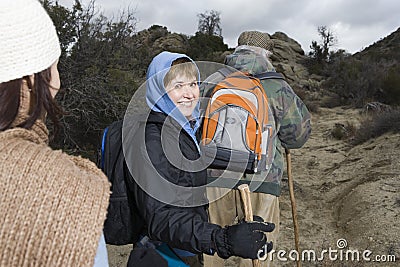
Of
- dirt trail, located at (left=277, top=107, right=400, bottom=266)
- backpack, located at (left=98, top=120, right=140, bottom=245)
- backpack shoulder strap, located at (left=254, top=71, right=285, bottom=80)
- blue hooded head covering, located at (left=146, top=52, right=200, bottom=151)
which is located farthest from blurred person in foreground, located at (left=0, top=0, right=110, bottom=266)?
dirt trail, located at (left=277, top=107, right=400, bottom=266)

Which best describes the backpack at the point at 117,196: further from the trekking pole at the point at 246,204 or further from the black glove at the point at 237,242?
the trekking pole at the point at 246,204

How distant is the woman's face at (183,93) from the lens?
2264 millimetres

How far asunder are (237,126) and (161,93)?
554 mm

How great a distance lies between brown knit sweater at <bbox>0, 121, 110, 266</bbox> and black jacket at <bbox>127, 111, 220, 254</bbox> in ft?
2.51

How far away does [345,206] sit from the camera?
618cm

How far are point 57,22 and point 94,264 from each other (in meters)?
6.86

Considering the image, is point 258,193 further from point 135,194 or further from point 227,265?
point 227,265

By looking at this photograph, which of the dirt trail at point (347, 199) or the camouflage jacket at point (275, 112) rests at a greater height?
the camouflage jacket at point (275, 112)

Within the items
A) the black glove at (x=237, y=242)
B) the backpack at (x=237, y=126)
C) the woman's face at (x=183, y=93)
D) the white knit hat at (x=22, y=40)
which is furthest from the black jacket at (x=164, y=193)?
the white knit hat at (x=22, y=40)

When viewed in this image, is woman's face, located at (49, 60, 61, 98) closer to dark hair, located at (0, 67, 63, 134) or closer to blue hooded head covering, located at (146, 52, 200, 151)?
dark hair, located at (0, 67, 63, 134)

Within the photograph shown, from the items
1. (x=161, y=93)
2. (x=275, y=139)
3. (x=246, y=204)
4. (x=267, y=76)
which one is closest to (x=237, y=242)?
(x=246, y=204)

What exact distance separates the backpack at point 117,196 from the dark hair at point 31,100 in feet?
2.39

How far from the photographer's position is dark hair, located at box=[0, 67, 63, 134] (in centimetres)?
108

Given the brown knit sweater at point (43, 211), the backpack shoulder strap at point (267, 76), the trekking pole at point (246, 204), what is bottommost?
the trekking pole at point (246, 204)
